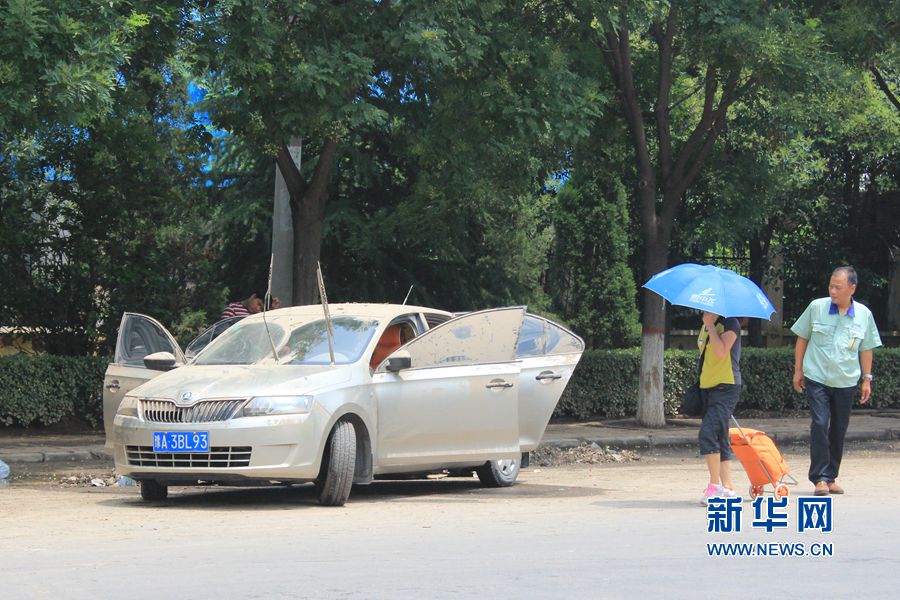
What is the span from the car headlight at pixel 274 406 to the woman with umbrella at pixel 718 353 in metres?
2.86

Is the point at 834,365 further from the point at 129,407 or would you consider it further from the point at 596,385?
the point at 596,385

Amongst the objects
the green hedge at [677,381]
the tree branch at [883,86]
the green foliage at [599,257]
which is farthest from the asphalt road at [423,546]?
the green foliage at [599,257]

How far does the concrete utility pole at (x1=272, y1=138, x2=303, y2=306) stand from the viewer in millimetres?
16828

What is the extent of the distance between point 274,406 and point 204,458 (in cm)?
65

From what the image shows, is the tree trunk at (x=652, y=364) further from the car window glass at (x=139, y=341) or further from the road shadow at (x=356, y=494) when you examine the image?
the car window glass at (x=139, y=341)

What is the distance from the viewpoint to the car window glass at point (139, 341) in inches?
445

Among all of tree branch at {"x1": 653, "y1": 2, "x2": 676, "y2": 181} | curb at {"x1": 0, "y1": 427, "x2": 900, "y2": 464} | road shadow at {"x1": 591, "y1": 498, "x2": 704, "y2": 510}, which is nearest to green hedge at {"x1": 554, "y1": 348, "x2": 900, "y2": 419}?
curb at {"x1": 0, "y1": 427, "x2": 900, "y2": 464}

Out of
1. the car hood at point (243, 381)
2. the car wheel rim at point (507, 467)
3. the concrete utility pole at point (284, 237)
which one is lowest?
the car wheel rim at point (507, 467)

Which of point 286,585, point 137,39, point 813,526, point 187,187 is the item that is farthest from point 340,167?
point 286,585

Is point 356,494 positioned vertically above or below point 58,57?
below

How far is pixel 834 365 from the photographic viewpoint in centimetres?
1001

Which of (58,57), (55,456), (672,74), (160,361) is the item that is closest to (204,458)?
(160,361)

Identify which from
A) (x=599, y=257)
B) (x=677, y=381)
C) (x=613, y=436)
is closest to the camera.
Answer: (x=613, y=436)

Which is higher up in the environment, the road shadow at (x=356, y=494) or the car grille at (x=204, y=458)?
the car grille at (x=204, y=458)
